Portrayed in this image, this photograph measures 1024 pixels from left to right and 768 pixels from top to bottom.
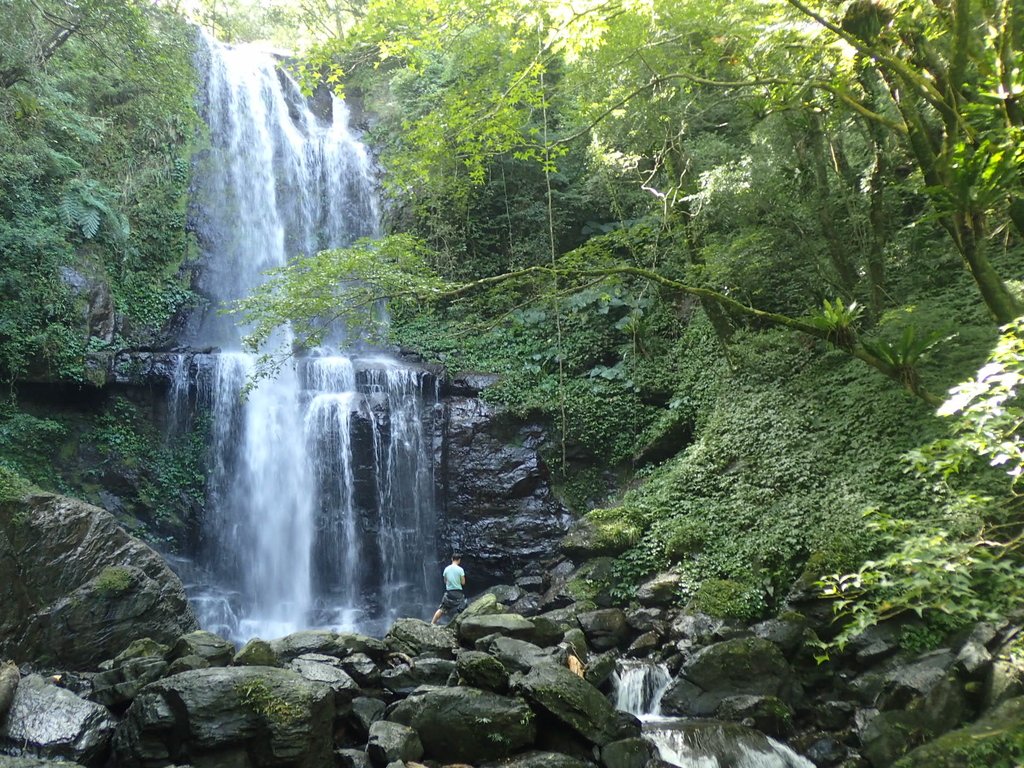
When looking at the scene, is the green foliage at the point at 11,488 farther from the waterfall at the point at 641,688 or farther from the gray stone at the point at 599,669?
the waterfall at the point at 641,688

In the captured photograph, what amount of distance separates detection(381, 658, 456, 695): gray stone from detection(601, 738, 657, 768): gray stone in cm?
193

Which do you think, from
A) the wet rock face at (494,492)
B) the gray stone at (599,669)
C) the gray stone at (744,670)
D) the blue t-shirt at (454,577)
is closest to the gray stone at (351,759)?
the gray stone at (599,669)

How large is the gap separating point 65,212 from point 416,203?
8.01 meters

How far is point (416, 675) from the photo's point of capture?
690 cm

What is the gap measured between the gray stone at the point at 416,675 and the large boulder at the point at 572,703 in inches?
46.2

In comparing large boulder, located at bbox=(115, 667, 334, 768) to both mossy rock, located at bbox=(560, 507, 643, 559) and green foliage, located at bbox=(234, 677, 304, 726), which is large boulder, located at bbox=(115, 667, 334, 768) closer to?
green foliage, located at bbox=(234, 677, 304, 726)

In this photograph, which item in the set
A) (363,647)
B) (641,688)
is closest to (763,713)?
(641,688)

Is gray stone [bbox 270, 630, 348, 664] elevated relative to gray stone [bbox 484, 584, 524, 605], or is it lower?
elevated

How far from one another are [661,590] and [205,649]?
5.59m

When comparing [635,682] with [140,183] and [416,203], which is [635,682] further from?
[140,183]

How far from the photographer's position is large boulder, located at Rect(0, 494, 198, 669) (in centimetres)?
718

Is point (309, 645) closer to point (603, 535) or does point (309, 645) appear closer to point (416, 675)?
point (416, 675)

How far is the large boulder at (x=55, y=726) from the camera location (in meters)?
4.95

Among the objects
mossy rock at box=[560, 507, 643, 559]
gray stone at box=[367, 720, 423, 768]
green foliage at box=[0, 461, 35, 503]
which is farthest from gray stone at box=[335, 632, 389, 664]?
green foliage at box=[0, 461, 35, 503]
